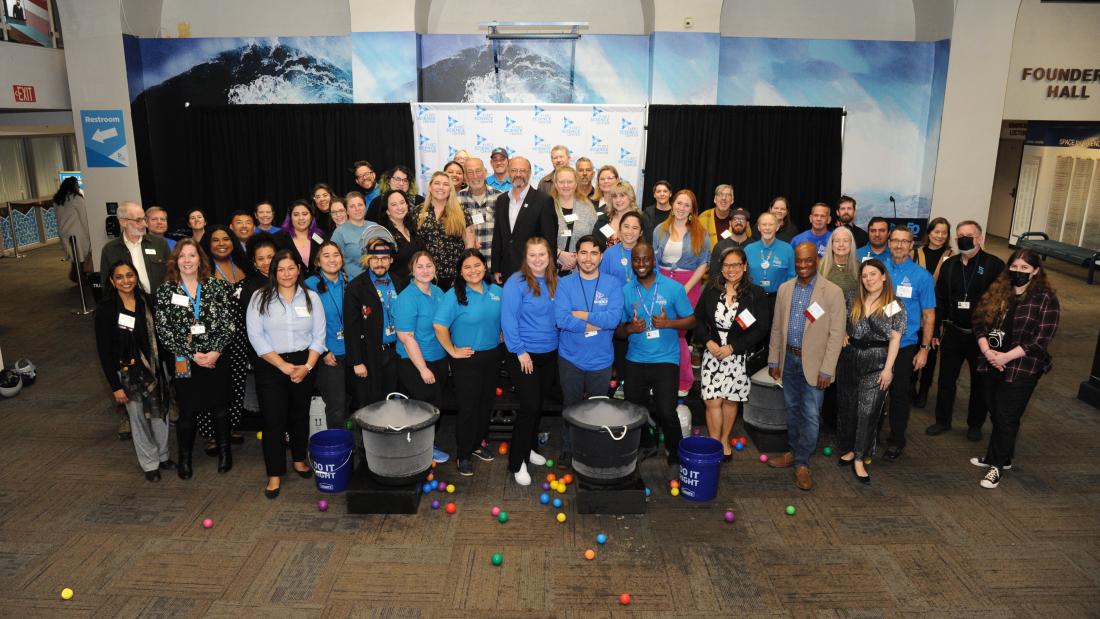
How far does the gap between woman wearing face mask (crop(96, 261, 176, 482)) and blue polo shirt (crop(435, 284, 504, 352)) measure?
5.80 feet

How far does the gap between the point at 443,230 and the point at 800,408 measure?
261cm

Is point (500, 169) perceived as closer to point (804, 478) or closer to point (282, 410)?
point (282, 410)

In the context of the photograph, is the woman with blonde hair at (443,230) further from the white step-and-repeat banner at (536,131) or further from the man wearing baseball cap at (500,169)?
the white step-and-repeat banner at (536,131)

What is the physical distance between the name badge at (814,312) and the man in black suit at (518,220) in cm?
188

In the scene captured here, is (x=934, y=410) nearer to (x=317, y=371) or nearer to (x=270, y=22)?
(x=317, y=371)

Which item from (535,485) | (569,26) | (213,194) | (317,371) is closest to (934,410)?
(535,485)

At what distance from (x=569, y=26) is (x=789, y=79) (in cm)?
269

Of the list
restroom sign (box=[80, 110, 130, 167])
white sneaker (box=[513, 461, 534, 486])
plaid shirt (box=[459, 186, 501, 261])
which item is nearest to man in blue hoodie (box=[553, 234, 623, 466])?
white sneaker (box=[513, 461, 534, 486])

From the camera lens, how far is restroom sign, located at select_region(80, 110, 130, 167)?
27.3ft

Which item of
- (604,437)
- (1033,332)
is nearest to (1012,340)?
(1033,332)

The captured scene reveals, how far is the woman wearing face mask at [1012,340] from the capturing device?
13.4 ft

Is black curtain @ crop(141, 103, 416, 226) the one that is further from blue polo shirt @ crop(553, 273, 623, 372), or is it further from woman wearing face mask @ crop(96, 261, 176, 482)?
blue polo shirt @ crop(553, 273, 623, 372)

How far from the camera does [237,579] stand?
3.39 metres

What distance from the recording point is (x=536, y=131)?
7.25 meters
